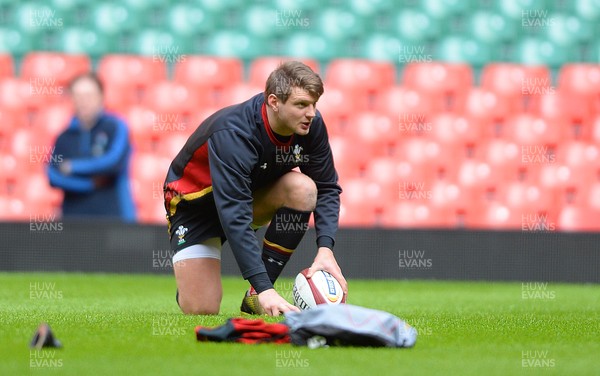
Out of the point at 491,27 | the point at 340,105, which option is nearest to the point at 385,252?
the point at 340,105

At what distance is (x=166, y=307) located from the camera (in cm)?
595

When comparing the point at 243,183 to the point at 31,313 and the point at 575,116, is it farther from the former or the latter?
the point at 575,116

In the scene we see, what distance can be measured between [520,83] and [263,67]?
261 cm

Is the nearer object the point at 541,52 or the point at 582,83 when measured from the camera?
the point at 582,83

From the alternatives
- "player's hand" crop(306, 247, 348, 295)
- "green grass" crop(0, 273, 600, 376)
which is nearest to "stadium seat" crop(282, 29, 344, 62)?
"green grass" crop(0, 273, 600, 376)

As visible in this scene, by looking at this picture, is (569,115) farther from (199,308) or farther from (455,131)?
(199,308)

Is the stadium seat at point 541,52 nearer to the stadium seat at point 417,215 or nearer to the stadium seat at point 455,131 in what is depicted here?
the stadium seat at point 455,131

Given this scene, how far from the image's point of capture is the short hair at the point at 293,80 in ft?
14.7

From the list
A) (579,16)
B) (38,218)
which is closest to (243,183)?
(38,218)

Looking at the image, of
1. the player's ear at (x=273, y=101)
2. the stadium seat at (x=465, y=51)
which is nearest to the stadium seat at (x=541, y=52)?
the stadium seat at (x=465, y=51)

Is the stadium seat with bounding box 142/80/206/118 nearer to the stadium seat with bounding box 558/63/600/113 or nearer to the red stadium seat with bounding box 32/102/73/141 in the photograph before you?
the red stadium seat with bounding box 32/102/73/141

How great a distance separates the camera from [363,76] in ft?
34.2

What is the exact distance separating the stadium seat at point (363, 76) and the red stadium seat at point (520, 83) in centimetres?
101

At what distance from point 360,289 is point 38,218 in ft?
10.1
